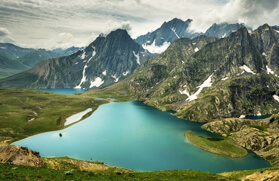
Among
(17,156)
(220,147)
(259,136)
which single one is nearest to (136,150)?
(220,147)

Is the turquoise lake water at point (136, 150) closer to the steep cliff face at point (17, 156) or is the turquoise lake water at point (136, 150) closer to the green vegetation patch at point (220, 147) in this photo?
the green vegetation patch at point (220, 147)

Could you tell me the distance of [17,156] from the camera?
2023 inches

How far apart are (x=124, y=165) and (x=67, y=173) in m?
66.8

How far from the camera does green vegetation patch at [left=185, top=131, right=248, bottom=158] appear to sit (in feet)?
455

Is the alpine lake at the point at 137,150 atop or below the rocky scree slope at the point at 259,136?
below

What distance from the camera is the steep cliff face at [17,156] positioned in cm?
4987

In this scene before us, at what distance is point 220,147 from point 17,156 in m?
140

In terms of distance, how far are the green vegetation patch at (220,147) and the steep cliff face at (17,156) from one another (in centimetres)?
12371

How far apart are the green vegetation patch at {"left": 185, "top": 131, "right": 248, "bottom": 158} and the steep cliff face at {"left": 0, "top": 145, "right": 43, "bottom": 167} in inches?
4871

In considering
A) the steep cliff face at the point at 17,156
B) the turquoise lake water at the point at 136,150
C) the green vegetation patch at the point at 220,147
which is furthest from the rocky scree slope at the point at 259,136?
the steep cliff face at the point at 17,156

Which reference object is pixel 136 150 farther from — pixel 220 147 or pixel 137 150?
pixel 220 147

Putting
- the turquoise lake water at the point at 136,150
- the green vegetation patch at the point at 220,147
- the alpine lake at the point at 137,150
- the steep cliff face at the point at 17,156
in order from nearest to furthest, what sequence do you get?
1. the steep cliff face at the point at 17,156
2. the alpine lake at the point at 137,150
3. the turquoise lake water at the point at 136,150
4. the green vegetation patch at the point at 220,147

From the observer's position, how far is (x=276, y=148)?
141 m

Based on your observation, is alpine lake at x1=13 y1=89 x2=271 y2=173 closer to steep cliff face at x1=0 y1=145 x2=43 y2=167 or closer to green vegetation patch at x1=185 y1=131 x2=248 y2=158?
green vegetation patch at x1=185 y1=131 x2=248 y2=158
